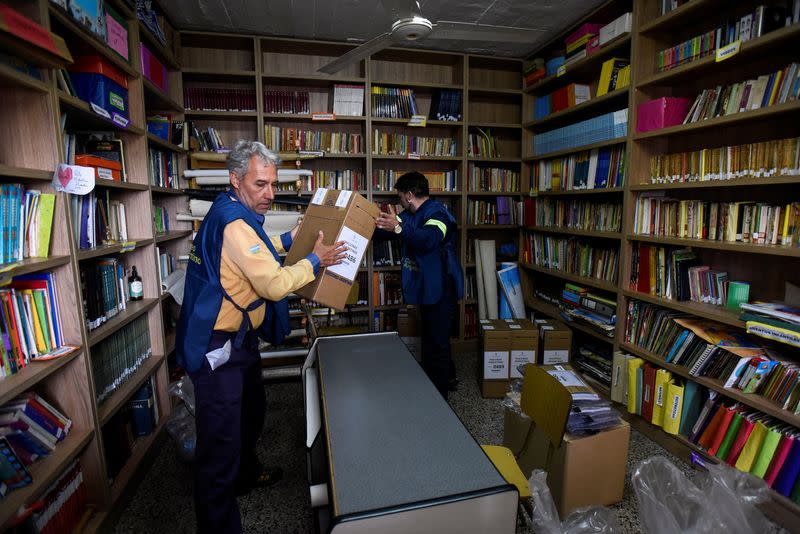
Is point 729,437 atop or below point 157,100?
below

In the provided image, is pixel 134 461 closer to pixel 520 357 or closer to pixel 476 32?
pixel 520 357

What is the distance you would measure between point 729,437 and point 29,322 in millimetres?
3151

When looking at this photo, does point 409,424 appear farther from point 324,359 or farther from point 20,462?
point 20,462

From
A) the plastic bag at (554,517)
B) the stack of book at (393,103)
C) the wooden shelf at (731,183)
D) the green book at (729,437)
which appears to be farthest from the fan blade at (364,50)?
the green book at (729,437)

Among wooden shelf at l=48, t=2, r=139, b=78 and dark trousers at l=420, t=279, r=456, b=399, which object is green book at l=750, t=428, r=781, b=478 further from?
wooden shelf at l=48, t=2, r=139, b=78

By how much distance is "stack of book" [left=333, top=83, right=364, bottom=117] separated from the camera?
366 centimetres

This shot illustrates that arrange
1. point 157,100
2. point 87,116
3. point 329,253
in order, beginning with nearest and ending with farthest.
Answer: point 329,253, point 87,116, point 157,100

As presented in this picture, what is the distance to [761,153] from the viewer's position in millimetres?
2039

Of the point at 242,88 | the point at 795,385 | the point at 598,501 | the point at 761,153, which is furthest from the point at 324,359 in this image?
the point at 242,88

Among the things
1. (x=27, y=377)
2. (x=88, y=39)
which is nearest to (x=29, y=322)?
(x=27, y=377)

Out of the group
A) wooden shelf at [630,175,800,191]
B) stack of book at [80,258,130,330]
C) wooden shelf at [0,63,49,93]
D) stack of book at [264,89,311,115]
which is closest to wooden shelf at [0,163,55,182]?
wooden shelf at [0,63,49,93]

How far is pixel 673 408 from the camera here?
238 cm

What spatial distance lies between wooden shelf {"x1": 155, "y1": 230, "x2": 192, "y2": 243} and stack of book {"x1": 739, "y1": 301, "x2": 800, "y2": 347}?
326 cm

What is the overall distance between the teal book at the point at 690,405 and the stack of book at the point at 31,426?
305 cm
